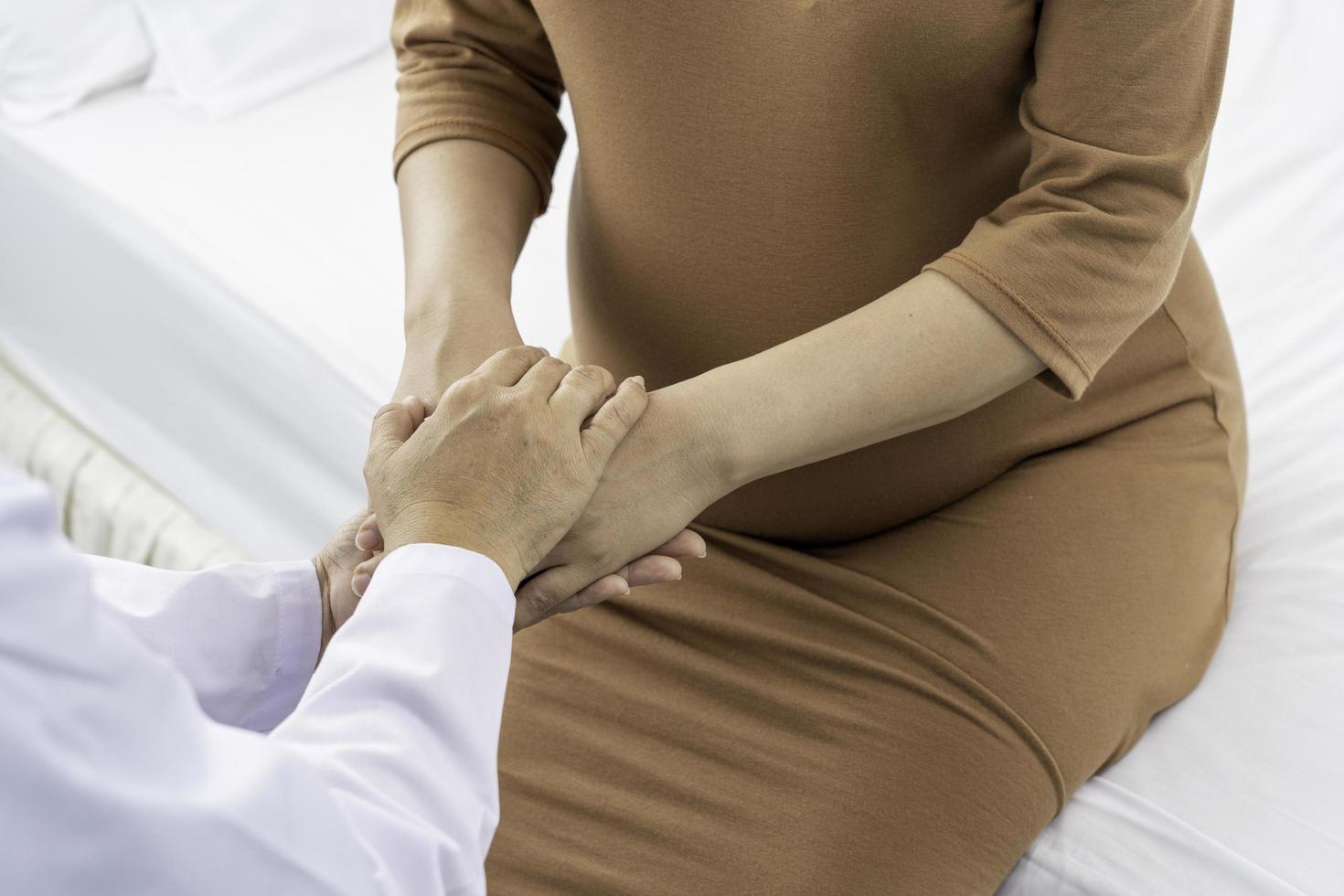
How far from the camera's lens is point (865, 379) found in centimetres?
85

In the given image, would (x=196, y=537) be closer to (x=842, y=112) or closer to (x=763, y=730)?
(x=763, y=730)

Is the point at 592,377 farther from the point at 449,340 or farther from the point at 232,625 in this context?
the point at 232,625

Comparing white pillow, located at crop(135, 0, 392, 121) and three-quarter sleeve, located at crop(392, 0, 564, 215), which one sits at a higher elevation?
three-quarter sleeve, located at crop(392, 0, 564, 215)

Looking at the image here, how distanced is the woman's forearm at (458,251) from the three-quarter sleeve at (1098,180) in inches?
13.8

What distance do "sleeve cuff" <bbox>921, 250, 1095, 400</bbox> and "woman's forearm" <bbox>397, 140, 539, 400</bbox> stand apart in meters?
0.35

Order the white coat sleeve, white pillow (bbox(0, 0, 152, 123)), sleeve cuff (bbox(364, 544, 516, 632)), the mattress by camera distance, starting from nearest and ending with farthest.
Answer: sleeve cuff (bbox(364, 544, 516, 632)) < the white coat sleeve < the mattress < white pillow (bbox(0, 0, 152, 123))

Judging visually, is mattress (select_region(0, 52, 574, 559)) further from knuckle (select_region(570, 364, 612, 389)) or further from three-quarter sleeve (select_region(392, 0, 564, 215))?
knuckle (select_region(570, 364, 612, 389))

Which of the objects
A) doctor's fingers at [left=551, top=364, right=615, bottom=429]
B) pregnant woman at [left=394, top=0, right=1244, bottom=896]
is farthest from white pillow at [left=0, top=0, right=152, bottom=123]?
doctor's fingers at [left=551, top=364, right=615, bottom=429]

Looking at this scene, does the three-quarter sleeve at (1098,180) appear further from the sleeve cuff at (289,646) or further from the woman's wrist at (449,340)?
the sleeve cuff at (289,646)

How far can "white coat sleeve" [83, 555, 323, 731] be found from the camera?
0.80 m

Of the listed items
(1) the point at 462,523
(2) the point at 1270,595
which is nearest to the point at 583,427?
(1) the point at 462,523

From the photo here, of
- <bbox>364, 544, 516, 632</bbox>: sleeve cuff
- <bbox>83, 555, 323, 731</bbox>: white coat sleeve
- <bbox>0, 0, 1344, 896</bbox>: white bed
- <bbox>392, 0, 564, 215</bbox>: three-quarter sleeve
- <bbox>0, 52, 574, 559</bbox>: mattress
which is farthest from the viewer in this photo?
<bbox>0, 52, 574, 559</bbox>: mattress

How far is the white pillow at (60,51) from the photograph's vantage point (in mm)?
1739

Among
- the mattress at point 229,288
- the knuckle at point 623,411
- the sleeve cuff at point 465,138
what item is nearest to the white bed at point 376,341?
the mattress at point 229,288
